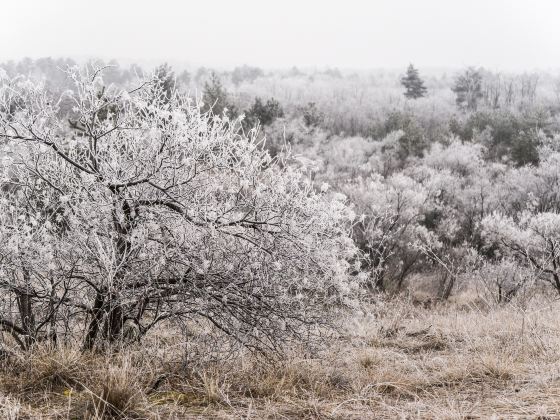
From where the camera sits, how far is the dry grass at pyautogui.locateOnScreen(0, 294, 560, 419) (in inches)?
108

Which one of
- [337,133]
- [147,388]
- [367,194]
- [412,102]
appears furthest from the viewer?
[412,102]

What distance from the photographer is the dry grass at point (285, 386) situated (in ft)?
8.98

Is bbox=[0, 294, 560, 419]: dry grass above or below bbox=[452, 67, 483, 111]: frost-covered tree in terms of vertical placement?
below

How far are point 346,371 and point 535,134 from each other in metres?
30.1

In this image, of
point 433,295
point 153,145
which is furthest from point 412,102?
point 153,145

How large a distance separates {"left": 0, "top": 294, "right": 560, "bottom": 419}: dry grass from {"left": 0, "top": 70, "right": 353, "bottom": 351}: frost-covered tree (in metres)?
0.42

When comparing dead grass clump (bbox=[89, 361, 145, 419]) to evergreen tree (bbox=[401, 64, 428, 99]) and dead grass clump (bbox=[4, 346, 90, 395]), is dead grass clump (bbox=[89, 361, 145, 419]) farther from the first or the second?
evergreen tree (bbox=[401, 64, 428, 99])

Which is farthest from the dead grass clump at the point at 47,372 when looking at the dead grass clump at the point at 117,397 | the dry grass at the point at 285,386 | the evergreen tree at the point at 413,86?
the evergreen tree at the point at 413,86

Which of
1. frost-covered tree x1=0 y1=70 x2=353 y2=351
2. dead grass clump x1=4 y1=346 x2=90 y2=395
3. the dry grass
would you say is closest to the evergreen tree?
the dry grass

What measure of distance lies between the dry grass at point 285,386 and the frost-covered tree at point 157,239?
0.42 meters

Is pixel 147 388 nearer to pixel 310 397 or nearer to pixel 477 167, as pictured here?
pixel 310 397

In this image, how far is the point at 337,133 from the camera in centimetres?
3994

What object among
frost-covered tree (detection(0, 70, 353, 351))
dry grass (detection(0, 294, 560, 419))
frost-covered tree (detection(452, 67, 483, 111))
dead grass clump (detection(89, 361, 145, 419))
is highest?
frost-covered tree (detection(452, 67, 483, 111))

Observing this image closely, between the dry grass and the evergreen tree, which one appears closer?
the dry grass
